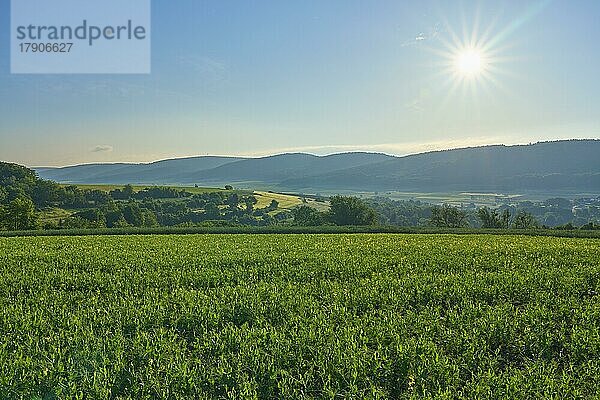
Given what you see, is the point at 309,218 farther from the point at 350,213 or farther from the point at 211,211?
the point at 211,211

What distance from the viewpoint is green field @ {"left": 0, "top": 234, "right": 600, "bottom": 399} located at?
21.9 feet

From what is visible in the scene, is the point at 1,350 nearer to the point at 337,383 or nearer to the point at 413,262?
the point at 337,383

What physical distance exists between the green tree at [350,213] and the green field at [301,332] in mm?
53657

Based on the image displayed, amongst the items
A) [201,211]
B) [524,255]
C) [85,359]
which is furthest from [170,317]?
[201,211]

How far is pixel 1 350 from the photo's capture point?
310 inches

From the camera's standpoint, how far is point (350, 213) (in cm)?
7038

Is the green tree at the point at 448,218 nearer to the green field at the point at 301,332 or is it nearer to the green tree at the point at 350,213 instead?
the green tree at the point at 350,213

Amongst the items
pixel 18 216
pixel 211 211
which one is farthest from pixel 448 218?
pixel 18 216

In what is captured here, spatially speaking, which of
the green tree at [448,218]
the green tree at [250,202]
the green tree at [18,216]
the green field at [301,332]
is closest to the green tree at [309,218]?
the green tree at [448,218]

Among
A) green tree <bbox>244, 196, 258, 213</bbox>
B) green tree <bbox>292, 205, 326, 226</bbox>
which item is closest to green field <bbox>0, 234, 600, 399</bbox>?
green tree <bbox>292, 205, 326, 226</bbox>

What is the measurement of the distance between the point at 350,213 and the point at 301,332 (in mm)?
62290

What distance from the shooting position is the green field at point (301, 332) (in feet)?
21.9

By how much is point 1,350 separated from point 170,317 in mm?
3186

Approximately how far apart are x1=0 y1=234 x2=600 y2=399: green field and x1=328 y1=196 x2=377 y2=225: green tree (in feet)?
176
